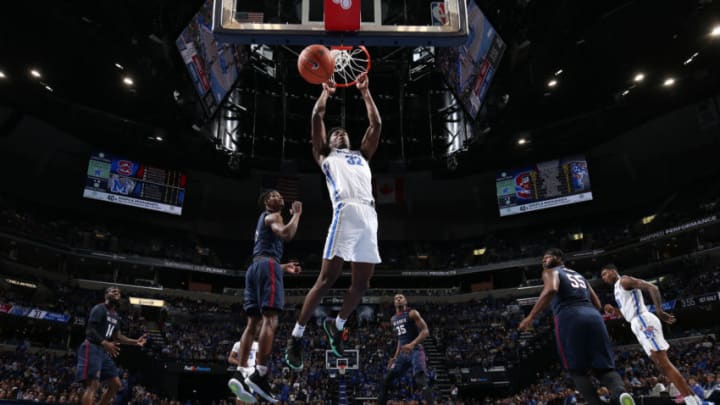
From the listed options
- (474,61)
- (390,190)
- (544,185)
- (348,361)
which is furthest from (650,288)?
(544,185)

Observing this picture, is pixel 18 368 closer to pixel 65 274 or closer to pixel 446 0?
pixel 65 274

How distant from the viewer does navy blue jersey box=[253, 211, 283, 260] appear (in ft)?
21.7

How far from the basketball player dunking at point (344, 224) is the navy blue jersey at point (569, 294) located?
7.88 feet

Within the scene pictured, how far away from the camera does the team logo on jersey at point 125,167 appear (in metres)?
33.5

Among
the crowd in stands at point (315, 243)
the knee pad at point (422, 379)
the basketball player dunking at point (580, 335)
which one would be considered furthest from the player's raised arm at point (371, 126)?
the crowd in stands at point (315, 243)

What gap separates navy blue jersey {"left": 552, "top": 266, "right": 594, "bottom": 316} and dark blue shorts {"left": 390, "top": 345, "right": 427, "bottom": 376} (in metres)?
4.78

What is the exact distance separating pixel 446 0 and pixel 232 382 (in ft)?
18.9

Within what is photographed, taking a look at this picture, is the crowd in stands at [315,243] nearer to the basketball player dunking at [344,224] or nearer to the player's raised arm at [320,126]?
the basketball player dunking at [344,224]

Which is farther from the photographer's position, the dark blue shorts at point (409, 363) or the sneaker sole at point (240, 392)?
the dark blue shorts at point (409, 363)

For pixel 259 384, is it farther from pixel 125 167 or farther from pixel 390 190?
pixel 125 167

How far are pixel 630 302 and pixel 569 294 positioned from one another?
4137 millimetres

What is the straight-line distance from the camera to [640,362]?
2159cm

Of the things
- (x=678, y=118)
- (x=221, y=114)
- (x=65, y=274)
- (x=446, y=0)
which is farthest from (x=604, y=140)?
(x=65, y=274)

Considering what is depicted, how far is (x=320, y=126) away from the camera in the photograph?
227 inches
